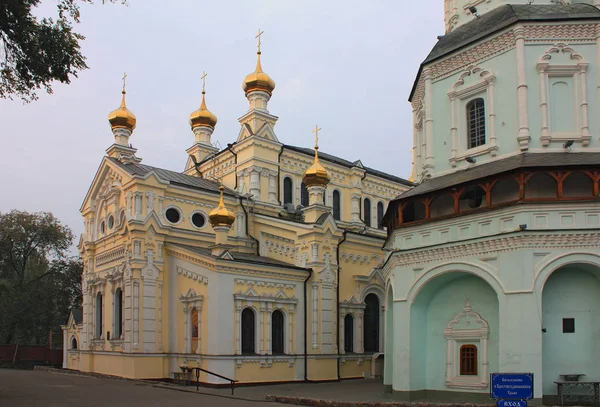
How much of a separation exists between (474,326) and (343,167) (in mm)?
17597

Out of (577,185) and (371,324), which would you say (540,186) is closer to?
(577,185)

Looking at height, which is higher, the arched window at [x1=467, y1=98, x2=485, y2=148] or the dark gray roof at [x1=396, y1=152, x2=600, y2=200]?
the arched window at [x1=467, y1=98, x2=485, y2=148]

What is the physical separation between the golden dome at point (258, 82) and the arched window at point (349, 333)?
11.9 meters

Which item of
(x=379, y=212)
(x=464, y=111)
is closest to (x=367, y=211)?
(x=379, y=212)

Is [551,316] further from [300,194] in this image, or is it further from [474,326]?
[300,194]

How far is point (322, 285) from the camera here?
82.3 ft

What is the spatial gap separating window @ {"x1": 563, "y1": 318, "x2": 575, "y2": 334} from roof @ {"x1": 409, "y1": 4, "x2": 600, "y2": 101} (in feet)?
26.3

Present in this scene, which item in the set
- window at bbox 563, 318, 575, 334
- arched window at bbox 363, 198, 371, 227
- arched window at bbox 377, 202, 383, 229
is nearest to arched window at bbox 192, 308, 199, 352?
window at bbox 563, 318, 575, 334

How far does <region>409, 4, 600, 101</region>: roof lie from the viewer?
1739 centimetres

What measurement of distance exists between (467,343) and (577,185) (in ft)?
16.1

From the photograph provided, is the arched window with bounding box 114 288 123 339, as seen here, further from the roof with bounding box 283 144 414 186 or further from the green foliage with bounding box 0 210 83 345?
the green foliage with bounding box 0 210 83 345

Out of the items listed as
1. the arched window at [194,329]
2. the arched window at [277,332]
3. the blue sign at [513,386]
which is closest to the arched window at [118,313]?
the arched window at [194,329]

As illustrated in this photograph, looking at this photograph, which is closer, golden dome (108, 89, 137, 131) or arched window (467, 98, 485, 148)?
arched window (467, 98, 485, 148)

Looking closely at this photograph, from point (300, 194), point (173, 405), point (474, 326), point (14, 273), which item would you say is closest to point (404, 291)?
point (474, 326)
